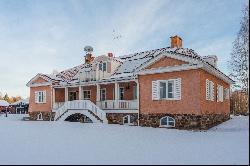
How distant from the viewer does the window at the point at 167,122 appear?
770 inches

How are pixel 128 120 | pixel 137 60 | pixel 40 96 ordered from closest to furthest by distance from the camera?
pixel 128 120 → pixel 137 60 → pixel 40 96

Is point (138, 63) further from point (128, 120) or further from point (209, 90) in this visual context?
point (209, 90)

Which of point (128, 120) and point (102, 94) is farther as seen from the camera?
point (102, 94)

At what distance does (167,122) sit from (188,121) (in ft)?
6.24

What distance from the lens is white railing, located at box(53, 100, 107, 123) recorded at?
909 inches

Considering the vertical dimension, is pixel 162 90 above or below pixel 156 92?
above

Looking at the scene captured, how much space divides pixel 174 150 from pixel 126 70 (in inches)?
641

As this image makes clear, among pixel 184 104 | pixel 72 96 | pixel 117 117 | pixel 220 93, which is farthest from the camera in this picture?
pixel 72 96

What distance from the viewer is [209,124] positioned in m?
19.2

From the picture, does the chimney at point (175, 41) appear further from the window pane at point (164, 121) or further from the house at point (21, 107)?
the house at point (21, 107)

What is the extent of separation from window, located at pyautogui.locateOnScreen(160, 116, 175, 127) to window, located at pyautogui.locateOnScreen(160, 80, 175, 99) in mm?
1572

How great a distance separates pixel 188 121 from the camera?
723 inches

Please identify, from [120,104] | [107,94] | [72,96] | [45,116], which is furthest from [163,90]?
[45,116]

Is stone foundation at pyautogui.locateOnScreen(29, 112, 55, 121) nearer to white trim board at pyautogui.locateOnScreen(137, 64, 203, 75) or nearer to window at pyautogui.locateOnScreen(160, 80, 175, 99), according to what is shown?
white trim board at pyautogui.locateOnScreen(137, 64, 203, 75)
